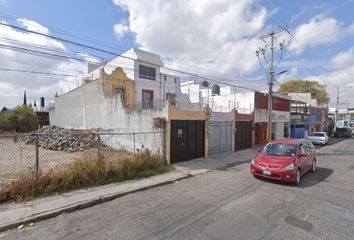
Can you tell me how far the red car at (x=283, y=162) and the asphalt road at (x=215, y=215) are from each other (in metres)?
0.43

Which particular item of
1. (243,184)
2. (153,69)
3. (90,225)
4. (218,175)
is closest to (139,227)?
(90,225)

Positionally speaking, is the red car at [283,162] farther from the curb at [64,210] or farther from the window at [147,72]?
the window at [147,72]

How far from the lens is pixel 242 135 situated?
16.8 meters

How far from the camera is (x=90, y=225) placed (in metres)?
4.40

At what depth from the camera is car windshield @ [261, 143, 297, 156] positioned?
8189mm

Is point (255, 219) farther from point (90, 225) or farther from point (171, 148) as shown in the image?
point (171, 148)

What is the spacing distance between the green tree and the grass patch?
3023cm

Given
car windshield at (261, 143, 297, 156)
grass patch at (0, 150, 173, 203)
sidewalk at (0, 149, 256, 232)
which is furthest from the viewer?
car windshield at (261, 143, 297, 156)

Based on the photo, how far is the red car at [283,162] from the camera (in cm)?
727

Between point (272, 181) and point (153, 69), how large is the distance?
20.0 meters

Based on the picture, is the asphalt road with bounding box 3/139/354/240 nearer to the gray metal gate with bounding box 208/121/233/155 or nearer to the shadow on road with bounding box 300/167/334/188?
the shadow on road with bounding box 300/167/334/188

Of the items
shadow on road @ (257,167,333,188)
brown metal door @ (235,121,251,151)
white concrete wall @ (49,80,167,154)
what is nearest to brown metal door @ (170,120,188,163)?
white concrete wall @ (49,80,167,154)

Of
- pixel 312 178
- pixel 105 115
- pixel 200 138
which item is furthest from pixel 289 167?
pixel 105 115

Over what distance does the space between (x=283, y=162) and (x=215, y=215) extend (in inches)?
162
